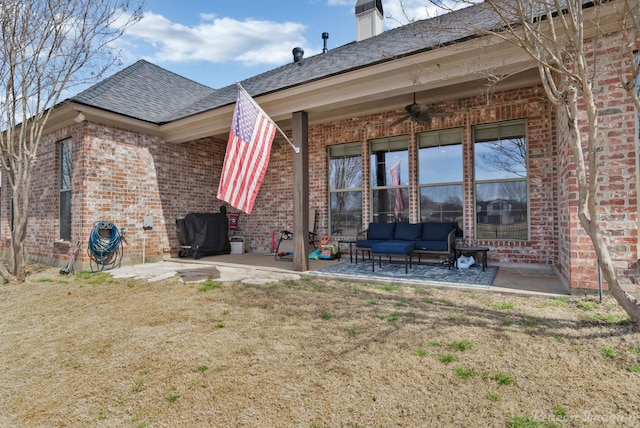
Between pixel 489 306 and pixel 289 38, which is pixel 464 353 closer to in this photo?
pixel 489 306

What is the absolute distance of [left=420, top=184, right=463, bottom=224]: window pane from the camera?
6.45m

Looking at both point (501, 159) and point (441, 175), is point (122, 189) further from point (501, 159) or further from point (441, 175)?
point (501, 159)

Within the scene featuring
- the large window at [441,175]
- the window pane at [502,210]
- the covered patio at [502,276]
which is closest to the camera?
the covered patio at [502,276]

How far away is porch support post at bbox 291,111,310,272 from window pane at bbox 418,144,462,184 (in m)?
2.73

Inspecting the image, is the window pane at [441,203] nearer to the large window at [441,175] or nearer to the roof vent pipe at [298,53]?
the large window at [441,175]

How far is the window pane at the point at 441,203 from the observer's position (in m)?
6.45

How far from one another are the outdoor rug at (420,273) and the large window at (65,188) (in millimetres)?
6045

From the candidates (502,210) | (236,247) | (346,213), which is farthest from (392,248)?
(236,247)

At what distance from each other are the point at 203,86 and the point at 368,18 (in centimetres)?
627

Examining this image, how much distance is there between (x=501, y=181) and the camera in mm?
6023

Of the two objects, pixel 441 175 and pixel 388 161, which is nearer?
pixel 441 175

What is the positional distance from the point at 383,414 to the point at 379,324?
53.5 inches

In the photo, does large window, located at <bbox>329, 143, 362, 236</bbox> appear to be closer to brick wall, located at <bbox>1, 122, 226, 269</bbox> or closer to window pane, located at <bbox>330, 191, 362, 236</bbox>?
window pane, located at <bbox>330, 191, 362, 236</bbox>

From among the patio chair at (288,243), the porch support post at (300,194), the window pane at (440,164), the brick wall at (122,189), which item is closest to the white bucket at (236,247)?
the brick wall at (122,189)
